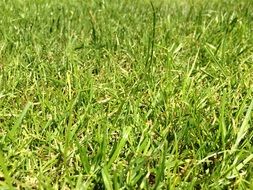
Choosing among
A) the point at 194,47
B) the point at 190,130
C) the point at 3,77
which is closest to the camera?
the point at 190,130

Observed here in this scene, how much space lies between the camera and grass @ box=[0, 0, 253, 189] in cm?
109

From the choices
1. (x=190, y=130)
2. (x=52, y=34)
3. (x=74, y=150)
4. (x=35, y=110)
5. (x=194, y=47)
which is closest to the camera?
(x=74, y=150)

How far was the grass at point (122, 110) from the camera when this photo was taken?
3.58 feet

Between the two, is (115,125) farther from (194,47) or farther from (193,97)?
(194,47)

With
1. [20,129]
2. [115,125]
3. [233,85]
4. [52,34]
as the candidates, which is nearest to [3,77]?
[20,129]

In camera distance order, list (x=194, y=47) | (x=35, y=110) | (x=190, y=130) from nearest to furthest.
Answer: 1. (x=190, y=130)
2. (x=35, y=110)
3. (x=194, y=47)

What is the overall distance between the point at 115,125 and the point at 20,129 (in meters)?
0.30

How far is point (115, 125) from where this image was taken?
1348 millimetres

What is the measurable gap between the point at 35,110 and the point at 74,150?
0.38 metres

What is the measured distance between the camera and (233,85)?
1.65m

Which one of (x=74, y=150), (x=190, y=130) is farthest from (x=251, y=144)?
(x=74, y=150)

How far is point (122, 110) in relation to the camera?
1.42 metres

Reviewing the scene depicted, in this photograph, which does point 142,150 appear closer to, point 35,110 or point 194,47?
point 35,110

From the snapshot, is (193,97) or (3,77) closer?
(193,97)
